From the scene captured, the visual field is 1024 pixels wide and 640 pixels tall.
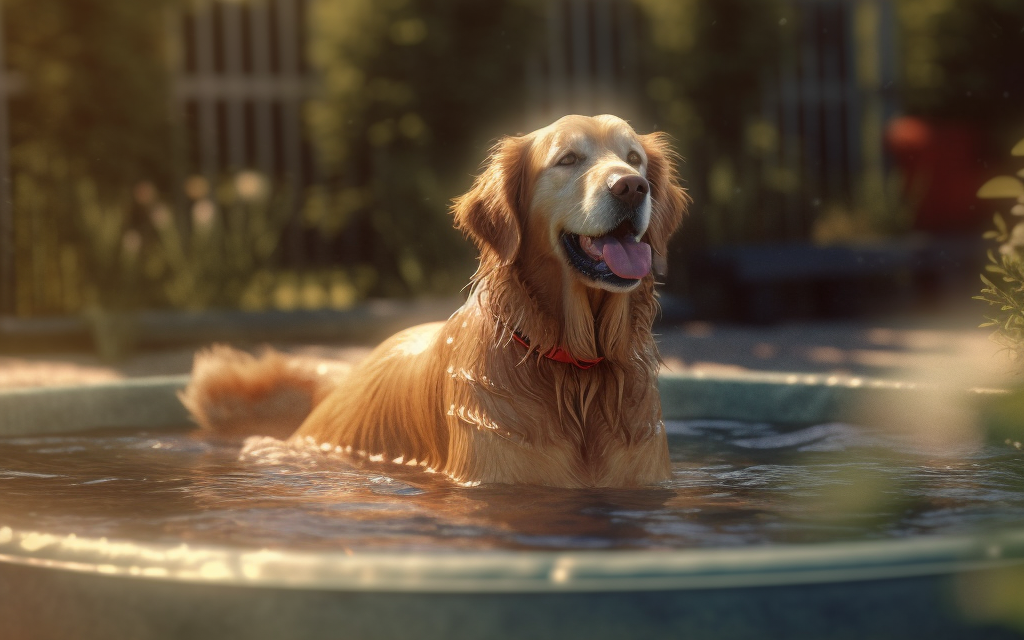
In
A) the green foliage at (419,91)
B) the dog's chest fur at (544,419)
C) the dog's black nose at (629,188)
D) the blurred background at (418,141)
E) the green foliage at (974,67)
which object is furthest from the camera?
the green foliage at (974,67)

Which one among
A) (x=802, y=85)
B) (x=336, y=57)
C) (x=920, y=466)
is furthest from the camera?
(x=802, y=85)

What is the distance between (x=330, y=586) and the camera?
217cm

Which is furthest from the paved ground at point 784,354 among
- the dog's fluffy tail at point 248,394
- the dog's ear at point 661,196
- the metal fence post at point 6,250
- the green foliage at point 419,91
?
the dog's ear at point 661,196

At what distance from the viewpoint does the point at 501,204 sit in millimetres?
4047

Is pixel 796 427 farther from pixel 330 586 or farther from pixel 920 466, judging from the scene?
pixel 330 586

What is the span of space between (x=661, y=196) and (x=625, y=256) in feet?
1.65

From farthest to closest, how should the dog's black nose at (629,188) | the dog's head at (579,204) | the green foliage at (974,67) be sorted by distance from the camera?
the green foliage at (974,67)
the dog's head at (579,204)
the dog's black nose at (629,188)

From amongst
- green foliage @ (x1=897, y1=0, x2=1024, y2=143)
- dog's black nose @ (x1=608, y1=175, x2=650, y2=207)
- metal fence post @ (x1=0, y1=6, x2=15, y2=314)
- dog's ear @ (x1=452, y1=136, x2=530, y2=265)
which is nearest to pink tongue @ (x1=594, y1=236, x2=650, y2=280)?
dog's black nose @ (x1=608, y1=175, x2=650, y2=207)

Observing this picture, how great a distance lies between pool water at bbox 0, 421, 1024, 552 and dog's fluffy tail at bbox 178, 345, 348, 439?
22cm

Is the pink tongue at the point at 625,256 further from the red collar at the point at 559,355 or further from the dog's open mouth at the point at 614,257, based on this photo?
the red collar at the point at 559,355

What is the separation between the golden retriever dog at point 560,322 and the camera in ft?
12.6

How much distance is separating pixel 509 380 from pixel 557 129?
2.50ft

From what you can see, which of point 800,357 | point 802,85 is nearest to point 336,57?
point 800,357

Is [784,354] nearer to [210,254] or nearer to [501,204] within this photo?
[210,254]
